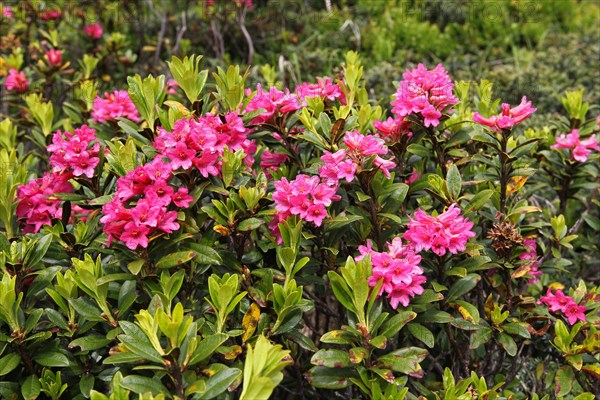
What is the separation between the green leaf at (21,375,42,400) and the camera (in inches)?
72.0

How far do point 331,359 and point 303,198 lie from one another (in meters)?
0.50

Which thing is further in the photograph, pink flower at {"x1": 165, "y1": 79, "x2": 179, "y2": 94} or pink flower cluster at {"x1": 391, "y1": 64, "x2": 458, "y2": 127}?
pink flower at {"x1": 165, "y1": 79, "x2": 179, "y2": 94}

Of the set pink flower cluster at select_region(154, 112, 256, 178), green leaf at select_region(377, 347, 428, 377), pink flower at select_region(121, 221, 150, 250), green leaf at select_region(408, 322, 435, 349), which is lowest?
green leaf at select_region(408, 322, 435, 349)

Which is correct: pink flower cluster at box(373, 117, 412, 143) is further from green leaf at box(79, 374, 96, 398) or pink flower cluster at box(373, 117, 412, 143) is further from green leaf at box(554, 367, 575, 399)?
green leaf at box(79, 374, 96, 398)

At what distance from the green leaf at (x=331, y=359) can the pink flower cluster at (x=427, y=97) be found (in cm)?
85

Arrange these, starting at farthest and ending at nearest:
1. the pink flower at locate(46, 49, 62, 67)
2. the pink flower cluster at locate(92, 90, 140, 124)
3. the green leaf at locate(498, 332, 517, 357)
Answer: the pink flower at locate(46, 49, 62, 67)
the pink flower cluster at locate(92, 90, 140, 124)
the green leaf at locate(498, 332, 517, 357)

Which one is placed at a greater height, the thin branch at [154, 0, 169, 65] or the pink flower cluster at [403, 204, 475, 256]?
the pink flower cluster at [403, 204, 475, 256]

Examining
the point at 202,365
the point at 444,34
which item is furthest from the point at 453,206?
the point at 444,34

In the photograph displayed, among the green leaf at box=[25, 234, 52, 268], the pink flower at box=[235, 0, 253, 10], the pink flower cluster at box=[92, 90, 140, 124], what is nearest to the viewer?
the green leaf at box=[25, 234, 52, 268]

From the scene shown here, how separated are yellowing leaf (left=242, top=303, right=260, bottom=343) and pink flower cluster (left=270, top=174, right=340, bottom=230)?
1.02 ft

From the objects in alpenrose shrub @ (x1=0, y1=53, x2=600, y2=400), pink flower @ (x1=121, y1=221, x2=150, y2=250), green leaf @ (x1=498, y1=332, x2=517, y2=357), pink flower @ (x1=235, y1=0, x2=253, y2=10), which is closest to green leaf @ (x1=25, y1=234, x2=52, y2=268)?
alpenrose shrub @ (x1=0, y1=53, x2=600, y2=400)

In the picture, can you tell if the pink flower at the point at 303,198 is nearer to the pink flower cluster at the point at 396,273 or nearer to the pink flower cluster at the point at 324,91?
the pink flower cluster at the point at 396,273

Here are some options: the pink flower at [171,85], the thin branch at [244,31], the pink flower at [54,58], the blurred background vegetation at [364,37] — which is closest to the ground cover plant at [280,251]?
the pink flower at [171,85]

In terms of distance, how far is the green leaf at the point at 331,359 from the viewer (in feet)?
5.93
